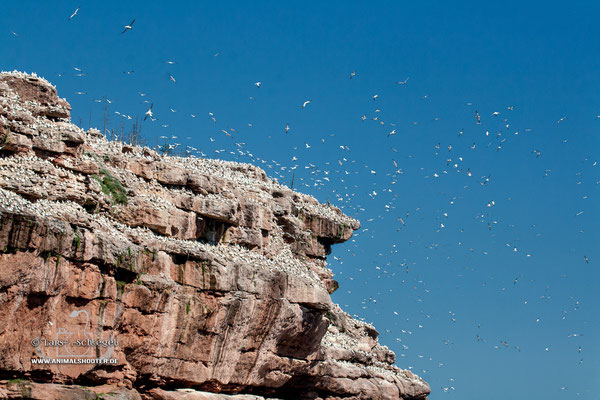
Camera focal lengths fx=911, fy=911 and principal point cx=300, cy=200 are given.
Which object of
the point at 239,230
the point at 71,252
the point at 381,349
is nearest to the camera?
the point at 71,252

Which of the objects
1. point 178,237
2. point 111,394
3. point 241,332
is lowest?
point 111,394

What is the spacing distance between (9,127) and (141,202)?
801 centimetres

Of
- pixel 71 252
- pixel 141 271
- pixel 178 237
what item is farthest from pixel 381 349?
pixel 71 252

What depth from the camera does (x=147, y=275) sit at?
143 ft

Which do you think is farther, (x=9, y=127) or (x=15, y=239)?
(x=9, y=127)

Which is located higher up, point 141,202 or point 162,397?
point 141,202

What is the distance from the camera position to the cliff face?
3816 cm

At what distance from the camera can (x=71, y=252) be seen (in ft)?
129

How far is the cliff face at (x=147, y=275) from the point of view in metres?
38.2

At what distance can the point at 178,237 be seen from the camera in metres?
49.2

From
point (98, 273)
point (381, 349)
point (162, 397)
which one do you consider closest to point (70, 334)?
point (98, 273)

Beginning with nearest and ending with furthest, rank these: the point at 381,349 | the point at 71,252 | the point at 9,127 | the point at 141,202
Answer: the point at 71,252
the point at 9,127
the point at 141,202
the point at 381,349

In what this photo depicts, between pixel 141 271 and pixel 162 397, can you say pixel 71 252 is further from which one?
pixel 162 397

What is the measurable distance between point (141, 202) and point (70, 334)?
32.1ft
